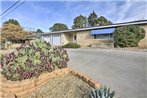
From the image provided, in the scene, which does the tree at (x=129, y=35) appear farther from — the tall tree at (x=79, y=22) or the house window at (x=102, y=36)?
the tall tree at (x=79, y=22)

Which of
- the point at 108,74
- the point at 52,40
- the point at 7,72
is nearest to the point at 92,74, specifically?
the point at 108,74

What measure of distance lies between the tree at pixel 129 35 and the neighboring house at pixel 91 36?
3.53ft

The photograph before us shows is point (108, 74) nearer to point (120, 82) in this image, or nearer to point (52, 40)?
point (120, 82)

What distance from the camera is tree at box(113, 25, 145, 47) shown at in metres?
20.0

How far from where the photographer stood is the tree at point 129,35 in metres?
20.0

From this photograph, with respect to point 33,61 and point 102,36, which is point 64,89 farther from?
point 102,36

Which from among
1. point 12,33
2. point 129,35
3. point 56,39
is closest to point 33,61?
point 129,35

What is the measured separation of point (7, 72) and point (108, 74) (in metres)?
3.75

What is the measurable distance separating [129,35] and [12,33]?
20.8 metres

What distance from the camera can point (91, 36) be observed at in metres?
27.2

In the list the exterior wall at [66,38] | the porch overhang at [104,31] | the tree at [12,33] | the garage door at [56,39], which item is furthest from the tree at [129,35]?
the tree at [12,33]

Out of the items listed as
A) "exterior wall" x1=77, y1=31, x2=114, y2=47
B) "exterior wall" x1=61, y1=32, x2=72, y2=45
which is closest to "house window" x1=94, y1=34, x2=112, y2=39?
"exterior wall" x1=77, y1=31, x2=114, y2=47

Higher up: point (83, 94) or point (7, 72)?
point (7, 72)

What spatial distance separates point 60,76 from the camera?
7.08 metres
